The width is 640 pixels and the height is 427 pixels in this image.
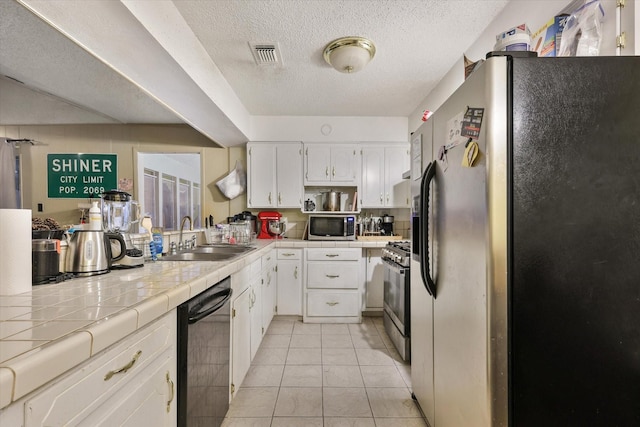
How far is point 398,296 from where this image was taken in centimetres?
257

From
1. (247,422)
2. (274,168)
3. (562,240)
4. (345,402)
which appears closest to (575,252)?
(562,240)

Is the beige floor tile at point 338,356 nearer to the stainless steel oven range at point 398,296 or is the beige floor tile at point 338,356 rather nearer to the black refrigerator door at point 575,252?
the stainless steel oven range at point 398,296

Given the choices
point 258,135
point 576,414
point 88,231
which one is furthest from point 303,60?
point 576,414

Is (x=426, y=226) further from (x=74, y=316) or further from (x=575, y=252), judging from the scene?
(x=74, y=316)

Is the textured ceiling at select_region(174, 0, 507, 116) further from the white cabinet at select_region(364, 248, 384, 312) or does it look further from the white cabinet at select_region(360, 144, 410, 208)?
the white cabinet at select_region(364, 248, 384, 312)

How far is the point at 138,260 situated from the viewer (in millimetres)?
1472

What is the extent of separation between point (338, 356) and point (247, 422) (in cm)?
101

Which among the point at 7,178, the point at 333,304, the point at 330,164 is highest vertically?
the point at 330,164

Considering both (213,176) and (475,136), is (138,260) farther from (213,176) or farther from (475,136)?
(213,176)

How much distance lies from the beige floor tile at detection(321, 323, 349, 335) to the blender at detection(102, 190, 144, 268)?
2096 mm

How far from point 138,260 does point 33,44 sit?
1.75 m

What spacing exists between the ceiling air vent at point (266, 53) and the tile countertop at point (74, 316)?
5.80 feet

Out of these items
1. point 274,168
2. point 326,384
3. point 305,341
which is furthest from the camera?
point 274,168

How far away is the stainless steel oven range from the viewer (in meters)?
2.40
